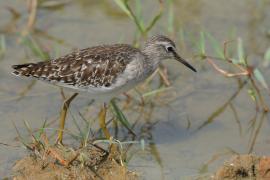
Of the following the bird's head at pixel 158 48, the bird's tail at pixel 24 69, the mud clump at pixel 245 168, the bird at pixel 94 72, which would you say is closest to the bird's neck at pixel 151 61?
the bird's head at pixel 158 48

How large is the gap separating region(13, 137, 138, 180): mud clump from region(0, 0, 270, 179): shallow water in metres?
0.30

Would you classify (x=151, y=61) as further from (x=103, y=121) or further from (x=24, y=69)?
(x=24, y=69)

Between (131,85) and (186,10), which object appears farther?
(186,10)

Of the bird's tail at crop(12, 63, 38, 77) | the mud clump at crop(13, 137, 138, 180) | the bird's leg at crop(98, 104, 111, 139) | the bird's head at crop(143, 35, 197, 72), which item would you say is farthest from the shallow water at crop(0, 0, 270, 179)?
the bird's head at crop(143, 35, 197, 72)

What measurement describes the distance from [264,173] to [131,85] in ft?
6.93

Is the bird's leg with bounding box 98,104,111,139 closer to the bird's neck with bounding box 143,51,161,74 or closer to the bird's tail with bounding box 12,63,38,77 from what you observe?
the bird's neck with bounding box 143,51,161,74

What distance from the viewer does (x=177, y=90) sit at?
1120 centimetres

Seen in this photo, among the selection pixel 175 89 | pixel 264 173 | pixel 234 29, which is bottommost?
pixel 264 173

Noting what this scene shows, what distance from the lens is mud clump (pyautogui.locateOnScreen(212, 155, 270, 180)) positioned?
8383 mm

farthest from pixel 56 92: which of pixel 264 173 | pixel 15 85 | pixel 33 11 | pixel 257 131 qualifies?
pixel 264 173

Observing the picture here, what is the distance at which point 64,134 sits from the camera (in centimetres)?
980

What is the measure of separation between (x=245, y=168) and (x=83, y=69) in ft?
8.04

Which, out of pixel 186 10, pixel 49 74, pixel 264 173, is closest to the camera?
pixel 264 173

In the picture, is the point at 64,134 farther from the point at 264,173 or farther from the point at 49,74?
the point at 264,173
